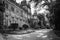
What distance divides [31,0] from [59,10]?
3904 millimetres

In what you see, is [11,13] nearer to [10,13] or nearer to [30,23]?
[10,13]

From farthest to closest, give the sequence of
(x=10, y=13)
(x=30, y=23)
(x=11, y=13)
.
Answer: (x=30, y=23) < (x=11, y=13) < (x=10, y=13)

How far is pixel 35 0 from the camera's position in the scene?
8.15m

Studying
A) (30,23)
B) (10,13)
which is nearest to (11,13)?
(10,13)

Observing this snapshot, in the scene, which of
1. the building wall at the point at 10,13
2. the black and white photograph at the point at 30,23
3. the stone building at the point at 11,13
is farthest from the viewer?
the stone building at the point at 11,13

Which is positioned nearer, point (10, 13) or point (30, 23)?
point (10, 13)

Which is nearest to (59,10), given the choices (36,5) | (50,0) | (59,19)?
(59,19)

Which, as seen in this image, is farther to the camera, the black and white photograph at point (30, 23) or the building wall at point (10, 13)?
the building wall at point (10, 13)

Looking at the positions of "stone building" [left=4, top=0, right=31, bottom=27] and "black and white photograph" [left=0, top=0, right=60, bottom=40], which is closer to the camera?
"black and white photograph" [left=0, top=0, right=60, bottom=40]

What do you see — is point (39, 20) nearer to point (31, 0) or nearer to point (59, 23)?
point (59, 23)

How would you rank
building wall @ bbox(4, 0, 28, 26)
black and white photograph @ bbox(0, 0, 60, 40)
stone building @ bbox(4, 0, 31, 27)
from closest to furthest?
black and white photograph @ bbox(0, 0, 60, 40), building wall @ bbox(4, 0, 28, 26), stone building @ bbox(4, 0, 31, 27)

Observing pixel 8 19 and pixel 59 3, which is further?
pixel 8 19

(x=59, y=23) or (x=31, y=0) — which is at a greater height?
(x=31, y=0)

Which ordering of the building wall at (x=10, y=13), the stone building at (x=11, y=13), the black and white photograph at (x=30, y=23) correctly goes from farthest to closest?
the stone building at (x=11, y=13) → the building wall at (x=10, y=13) → the black and white photograph at (x=30, y=23)
